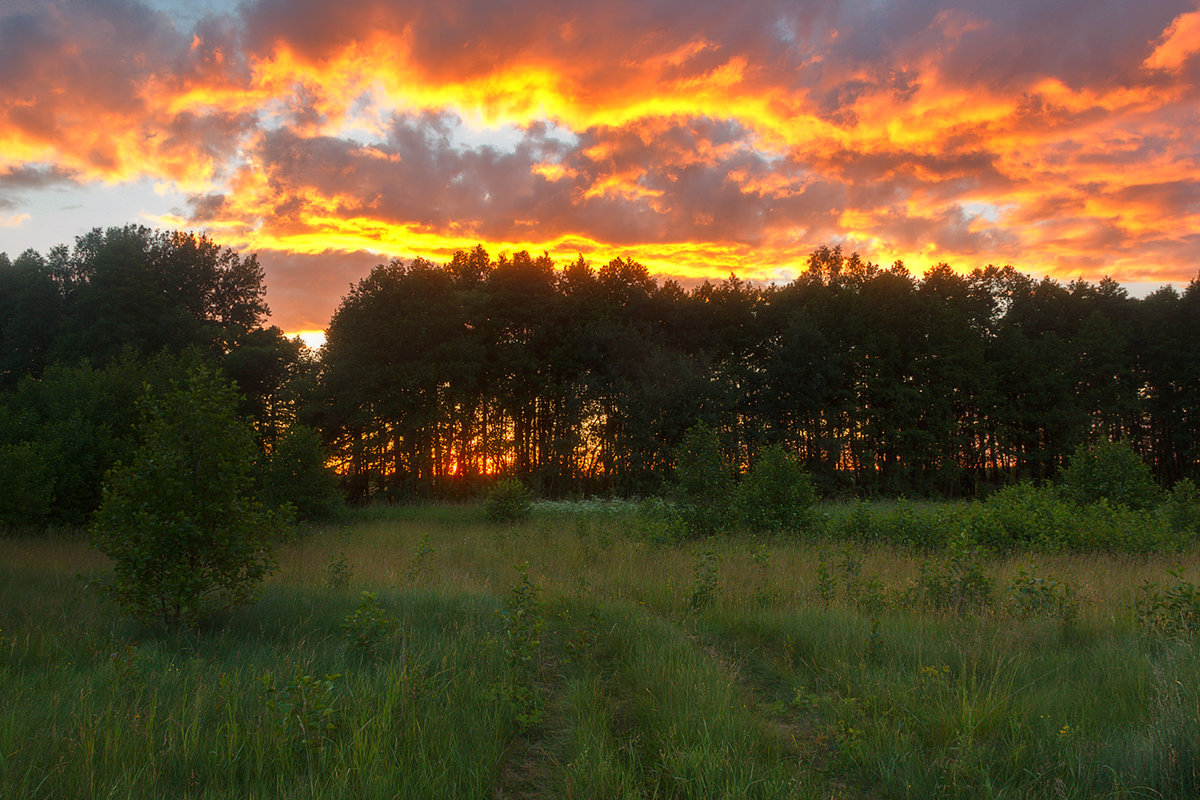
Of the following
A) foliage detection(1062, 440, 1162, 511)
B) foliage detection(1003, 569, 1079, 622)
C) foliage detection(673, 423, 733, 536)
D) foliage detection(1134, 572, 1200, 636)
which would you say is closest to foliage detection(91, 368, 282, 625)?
foliage detection(1003, 569, 1079, 622)

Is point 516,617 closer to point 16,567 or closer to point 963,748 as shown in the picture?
point 963,748

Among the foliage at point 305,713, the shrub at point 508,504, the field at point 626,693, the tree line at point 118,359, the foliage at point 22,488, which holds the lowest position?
the shrub at point 508,504

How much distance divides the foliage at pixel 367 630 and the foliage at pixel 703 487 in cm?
972

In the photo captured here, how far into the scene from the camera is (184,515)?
681cm

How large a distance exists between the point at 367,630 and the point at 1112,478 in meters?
19.4

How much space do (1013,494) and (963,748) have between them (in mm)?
14394

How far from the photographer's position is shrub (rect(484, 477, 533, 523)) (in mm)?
20891

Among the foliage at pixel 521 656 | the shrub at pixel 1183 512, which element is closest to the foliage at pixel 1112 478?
the shrub at pixel 1183 512

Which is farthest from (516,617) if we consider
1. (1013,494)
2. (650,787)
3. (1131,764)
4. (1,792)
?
(1013,494)

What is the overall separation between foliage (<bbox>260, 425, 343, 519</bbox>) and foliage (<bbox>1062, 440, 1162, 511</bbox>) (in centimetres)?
2291

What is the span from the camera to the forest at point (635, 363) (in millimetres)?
32594

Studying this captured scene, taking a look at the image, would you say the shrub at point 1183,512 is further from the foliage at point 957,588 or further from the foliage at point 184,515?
the foliage at point 184,515

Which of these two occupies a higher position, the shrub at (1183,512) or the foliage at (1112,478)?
the foliage at (1112,478)

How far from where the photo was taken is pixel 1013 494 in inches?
614
